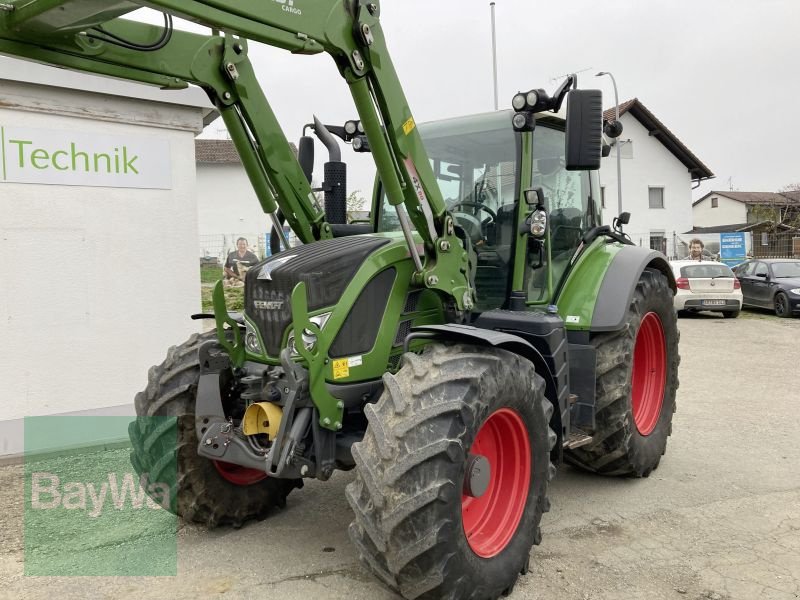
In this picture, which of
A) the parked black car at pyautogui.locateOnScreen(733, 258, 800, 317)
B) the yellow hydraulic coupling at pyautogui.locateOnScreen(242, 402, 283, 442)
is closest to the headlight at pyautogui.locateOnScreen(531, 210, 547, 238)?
the yellow hydraulic coupling at pyautogui.locateOnScreen(242, 402, 283, 442)

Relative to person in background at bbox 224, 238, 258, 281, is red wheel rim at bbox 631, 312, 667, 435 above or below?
below

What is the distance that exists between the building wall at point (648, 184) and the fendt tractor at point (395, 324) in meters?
29.6

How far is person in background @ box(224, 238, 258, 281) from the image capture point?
49.9 ft

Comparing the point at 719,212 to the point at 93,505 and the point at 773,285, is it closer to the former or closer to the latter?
the point at 773,285

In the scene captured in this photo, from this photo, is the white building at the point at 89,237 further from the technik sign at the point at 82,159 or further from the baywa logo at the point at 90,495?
the baywa logo at the point at 90,495

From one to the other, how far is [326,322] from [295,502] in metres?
1.72

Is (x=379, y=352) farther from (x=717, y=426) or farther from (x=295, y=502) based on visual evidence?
(x=717, y=426)

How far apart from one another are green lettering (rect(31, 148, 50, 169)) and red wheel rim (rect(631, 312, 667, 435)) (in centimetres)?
506

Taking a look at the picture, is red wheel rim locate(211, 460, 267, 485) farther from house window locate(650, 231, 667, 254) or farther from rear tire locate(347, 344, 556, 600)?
house window locate(650, 231, 667, 254)

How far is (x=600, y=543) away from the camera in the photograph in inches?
154

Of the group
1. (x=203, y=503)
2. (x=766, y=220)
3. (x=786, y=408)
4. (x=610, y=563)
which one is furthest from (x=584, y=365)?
(x=766, y=220)

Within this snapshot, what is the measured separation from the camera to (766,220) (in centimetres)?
4134

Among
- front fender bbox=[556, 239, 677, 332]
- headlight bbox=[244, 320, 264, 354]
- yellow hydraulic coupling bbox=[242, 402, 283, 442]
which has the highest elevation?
front fender bbox=[556, 239, 677, 332]

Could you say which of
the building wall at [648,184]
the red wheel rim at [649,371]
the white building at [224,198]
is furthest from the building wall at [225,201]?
the red wheel rim at [649,371]
